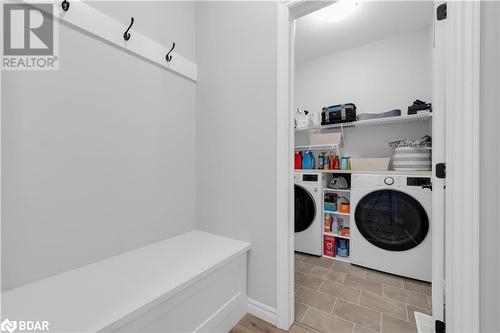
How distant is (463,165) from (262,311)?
4.51 feet

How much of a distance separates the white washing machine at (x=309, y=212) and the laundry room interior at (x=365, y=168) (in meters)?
0.01

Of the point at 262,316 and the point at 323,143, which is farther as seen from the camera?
the point at 323,143

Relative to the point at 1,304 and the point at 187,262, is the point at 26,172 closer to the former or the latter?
the point at 1,304

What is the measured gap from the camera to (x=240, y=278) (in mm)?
1428

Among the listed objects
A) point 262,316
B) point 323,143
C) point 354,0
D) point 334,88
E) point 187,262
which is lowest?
point 262,316

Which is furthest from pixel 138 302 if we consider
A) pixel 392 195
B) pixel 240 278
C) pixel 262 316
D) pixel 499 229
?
pixel 392 195

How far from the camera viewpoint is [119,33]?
4.17 ft

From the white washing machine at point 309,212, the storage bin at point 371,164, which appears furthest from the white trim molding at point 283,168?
the storage bin at point 371,164

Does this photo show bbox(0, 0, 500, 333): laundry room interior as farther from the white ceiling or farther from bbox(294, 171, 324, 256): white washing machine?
bbox(294, 171, 324, 256): white washing machine

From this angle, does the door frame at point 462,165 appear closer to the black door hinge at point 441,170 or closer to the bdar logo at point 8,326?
the black door hinge at point 441,170

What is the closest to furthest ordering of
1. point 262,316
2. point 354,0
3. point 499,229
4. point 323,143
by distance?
point 499,229
point 262,316
point 354,0
point 323,143

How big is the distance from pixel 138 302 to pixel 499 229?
139 cm

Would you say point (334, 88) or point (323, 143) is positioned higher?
point (334, 88)

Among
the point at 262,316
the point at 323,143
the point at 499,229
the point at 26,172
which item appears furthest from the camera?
the point at 323,143
